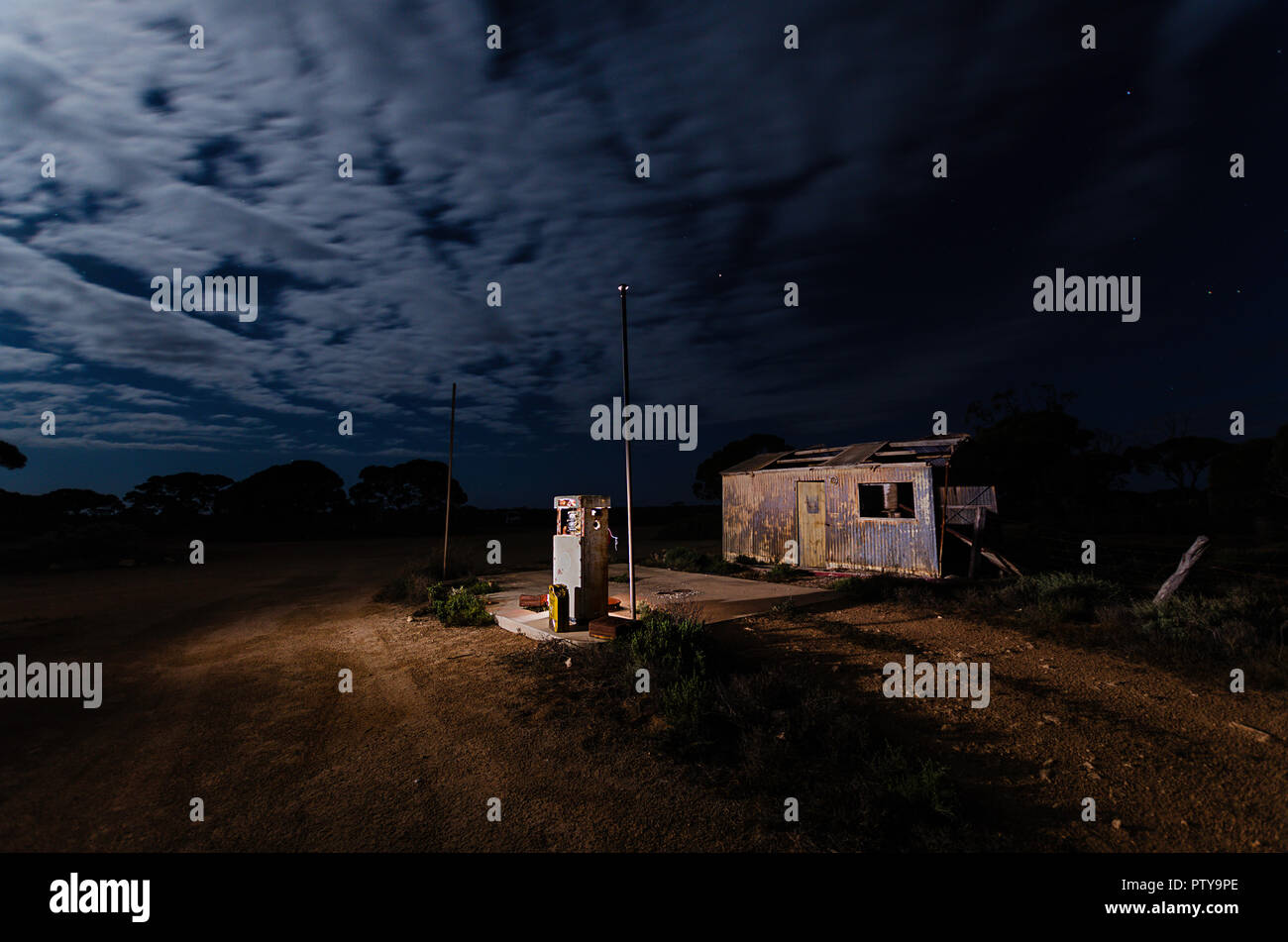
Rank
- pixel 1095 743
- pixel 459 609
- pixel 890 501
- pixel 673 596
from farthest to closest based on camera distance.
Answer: pixel 890 501 < pixel 673 596 < pixel 459 609 < pixel 1095 743

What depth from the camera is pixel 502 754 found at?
5094 millimetres

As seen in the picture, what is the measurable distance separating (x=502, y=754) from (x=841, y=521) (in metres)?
12.4

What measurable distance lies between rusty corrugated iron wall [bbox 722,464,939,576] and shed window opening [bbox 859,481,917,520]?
314 mm

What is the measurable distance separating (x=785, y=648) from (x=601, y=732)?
3.53 m

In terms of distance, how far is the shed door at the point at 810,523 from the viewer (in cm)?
1596

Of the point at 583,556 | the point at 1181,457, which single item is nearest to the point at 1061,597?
the point at 583,556

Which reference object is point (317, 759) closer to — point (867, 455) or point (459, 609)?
point (459, 609)

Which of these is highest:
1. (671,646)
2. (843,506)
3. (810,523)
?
(843,506)

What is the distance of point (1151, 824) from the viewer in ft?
12.5

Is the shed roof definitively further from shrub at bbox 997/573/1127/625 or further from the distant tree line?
the distant tree line

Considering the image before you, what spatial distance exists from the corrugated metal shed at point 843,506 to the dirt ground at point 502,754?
5148 millimetres

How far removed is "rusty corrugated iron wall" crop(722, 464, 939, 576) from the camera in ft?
45.2
